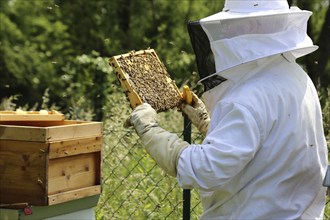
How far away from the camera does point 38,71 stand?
15.3 meters

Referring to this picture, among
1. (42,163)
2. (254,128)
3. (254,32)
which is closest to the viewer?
(254,128)

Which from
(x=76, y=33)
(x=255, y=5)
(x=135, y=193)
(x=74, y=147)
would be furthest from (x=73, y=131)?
(x=76, y=33)

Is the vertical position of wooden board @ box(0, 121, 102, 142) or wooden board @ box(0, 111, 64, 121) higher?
wooden board @ box(0, 111, 64, 121)

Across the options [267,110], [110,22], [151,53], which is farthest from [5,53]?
[267,110]

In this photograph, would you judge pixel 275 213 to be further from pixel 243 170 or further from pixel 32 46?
pixel 32 46

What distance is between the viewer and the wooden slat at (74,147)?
12.0ft

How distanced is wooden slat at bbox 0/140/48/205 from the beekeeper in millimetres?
496

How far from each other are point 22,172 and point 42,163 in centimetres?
12

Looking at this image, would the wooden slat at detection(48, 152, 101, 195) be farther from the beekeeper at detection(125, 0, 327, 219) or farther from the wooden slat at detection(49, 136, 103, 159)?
the beekeeper at detection(125, 0, 327, 219)

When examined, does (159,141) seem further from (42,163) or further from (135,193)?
(135,193)

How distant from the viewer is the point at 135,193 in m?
5.30

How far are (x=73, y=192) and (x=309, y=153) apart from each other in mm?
1140

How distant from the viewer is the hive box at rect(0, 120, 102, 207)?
11.9ft

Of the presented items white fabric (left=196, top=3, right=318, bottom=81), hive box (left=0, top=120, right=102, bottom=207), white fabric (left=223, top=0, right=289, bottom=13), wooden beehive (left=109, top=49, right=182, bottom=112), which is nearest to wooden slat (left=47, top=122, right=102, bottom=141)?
hive box (left=0, top=120, right=102, bottom=207)
